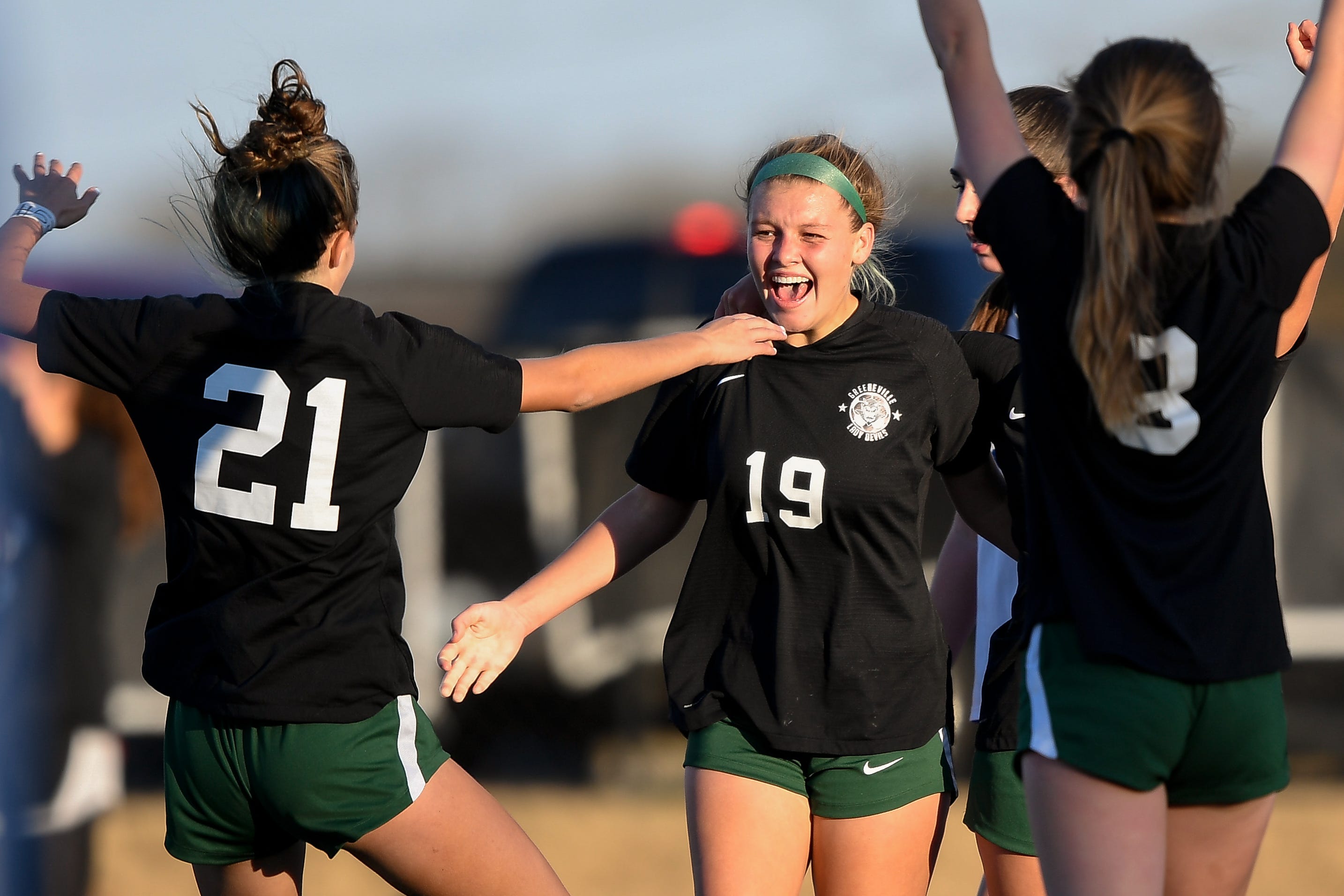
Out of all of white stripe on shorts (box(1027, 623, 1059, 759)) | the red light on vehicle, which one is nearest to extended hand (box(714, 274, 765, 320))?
white stripe on shorts (box(1027, 623, 1059, 759))

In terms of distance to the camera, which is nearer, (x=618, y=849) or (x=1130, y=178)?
(x=1130, y=178)

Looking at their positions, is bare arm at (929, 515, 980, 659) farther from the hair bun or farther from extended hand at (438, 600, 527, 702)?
the hair bun

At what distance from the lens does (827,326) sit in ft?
8.75

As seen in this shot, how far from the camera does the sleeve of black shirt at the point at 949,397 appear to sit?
261 centimetres

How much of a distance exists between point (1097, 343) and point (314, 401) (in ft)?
4.11

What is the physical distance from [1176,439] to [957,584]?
134 centimetres

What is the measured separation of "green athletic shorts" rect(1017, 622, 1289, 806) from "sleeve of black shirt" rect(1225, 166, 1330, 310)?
1.78 feet

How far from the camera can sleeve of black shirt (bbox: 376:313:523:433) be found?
226 cm

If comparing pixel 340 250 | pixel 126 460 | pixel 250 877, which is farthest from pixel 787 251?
pixel 126 460

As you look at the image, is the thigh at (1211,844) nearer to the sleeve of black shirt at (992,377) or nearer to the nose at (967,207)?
the sleeve of black shirt at (992,377)

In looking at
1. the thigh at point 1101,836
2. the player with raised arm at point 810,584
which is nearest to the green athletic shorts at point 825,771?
the player with raised arm at point 810,584

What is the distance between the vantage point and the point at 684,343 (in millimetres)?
2525

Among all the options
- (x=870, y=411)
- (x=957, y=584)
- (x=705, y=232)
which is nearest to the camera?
(x=870, y=411)

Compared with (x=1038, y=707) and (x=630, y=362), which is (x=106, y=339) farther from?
(x=1038, y=707)
